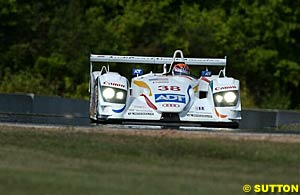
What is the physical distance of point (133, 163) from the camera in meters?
11.4

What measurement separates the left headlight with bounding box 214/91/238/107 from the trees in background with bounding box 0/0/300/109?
17.6 metres

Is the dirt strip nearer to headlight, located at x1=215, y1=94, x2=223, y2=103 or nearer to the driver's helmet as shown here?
headlight, located at x1=215, y1=94, x2=223, y2=103

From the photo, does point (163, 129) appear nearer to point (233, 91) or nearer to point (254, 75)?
point (233, 91)

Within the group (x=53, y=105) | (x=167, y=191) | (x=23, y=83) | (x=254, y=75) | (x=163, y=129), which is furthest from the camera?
(x=254, y=75)

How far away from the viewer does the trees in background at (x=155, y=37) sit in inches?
1420

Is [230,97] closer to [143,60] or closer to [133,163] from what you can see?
[143,60]

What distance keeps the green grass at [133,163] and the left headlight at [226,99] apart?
7.93ft

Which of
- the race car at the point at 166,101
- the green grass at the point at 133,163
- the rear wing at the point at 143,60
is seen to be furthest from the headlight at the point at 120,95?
the rear wing at the point at 143,60

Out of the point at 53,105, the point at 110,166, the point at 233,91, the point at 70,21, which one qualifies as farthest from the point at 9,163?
the point at 70,21

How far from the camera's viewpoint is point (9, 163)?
11.0 metres

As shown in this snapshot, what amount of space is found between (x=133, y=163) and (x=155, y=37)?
27.5 metres

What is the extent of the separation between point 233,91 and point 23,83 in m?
16.7

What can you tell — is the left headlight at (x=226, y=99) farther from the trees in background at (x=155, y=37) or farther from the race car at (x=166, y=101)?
the trees in background at (x=155, y=37)

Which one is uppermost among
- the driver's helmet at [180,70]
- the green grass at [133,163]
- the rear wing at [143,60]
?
the rear wing at [143,60]
